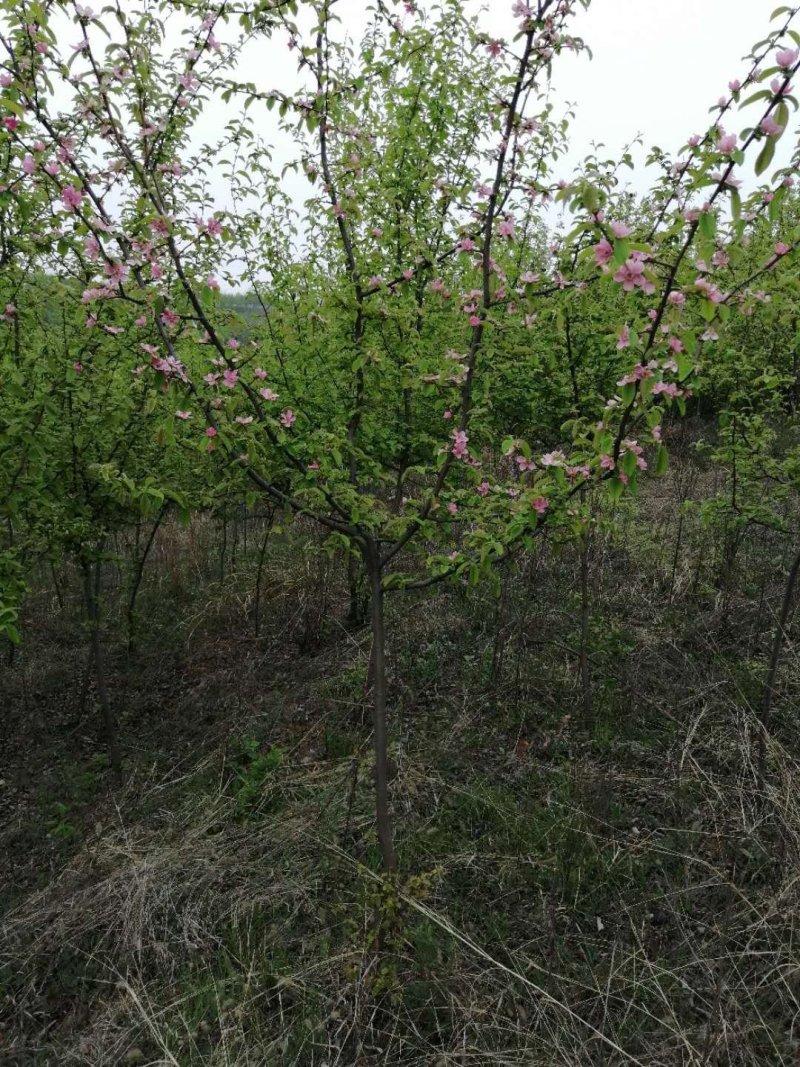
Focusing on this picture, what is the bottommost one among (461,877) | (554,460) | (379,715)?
(461,877)

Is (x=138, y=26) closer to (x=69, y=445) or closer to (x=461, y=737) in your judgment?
(x=69, y=445)

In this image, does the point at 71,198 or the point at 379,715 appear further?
the point at 379,715

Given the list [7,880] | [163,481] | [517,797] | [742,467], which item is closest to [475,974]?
[517,797]

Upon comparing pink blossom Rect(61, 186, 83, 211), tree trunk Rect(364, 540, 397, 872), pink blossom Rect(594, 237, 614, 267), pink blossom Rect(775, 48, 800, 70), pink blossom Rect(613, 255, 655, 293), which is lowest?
tree trunk Rect(364, 540, 397, 872)

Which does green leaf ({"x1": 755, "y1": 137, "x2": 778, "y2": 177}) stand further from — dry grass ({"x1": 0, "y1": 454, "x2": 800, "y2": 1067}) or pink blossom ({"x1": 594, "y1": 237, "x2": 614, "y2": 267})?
dry grass ({"x1": 0, "y1": 454, "x2": 800, "y2": 1067})

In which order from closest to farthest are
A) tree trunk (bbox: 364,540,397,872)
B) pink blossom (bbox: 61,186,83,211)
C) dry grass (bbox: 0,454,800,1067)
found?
pink blossom (bbox: 61,186,83,211)
dry grass (bbox: 0,454,800,1067)
tree trunk (bbox: 364,540,397,872)

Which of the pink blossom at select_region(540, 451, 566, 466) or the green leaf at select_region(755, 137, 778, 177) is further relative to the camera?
the pink blossom at select_region(540, 451, 566, 466)

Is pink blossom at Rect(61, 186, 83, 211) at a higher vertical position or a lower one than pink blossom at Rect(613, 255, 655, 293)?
higher

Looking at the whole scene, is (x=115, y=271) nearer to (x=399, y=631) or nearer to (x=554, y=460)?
(x=554, y=460)

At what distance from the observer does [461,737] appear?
3.93m

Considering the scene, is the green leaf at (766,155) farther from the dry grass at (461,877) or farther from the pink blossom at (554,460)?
the dry grass at (461,877)

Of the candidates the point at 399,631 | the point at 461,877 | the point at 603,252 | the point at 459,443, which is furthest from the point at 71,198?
the point at 399,631

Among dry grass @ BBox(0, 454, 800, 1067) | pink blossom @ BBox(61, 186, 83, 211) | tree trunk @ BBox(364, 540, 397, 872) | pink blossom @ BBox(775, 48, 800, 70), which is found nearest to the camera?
pink blossom @ BBox(775, 48, 800, 70)

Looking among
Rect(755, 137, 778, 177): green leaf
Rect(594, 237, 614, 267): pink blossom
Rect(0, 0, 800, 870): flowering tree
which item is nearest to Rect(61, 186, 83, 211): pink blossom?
Rect(0, 0, 800, 870): flowering tree
